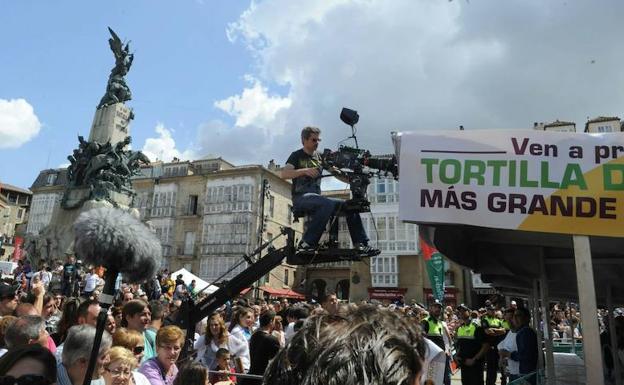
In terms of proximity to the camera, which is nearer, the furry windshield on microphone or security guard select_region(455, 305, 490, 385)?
the furry windshield on microphone

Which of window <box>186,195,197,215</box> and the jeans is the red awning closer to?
window <box>186,195,197,215</box>

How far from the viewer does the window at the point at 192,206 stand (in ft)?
182

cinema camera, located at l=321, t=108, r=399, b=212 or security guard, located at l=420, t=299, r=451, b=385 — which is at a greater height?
cinema camera, located at l=321, t=108, r=399, b=212

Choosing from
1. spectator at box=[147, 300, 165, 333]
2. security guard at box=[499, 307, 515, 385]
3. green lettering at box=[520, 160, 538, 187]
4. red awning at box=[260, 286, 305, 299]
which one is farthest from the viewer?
red awning at box=[260, 286, 305, 299]

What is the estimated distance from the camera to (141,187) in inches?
2334

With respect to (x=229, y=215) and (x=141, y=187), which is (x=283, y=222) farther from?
(x=141, y=187)

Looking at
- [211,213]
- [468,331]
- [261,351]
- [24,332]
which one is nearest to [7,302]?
[24,332]

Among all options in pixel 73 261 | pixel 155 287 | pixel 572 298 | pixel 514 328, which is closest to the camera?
pixel 514 328

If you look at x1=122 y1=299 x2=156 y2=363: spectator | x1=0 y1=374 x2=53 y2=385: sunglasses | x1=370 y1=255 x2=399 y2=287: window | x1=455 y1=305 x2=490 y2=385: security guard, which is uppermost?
x1=370 y1=255 x2=399 y2=287: window

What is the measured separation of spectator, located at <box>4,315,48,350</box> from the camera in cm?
373

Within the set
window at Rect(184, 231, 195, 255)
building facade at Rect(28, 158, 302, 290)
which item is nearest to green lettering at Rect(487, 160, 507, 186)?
building facade at Rect(28, 158, 302, 290)

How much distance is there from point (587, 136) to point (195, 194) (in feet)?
178

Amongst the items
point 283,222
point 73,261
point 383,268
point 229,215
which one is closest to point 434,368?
point 73,261

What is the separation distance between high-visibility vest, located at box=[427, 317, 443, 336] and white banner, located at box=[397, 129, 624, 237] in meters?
5.69
